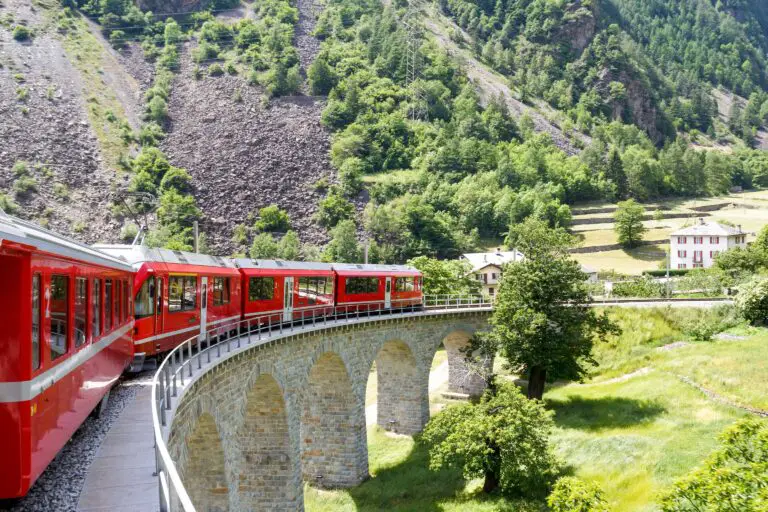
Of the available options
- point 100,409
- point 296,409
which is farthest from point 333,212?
point 100,409

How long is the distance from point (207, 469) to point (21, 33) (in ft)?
423

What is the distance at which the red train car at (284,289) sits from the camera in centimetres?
2558

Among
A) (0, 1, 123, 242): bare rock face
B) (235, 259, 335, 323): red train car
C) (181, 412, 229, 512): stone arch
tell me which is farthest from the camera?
(0, 1, 123, 242): bare rock face

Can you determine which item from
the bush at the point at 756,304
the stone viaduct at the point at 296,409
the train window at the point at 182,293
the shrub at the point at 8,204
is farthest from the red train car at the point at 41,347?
the shrub at the point at 8,204

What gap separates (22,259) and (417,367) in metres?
32.9

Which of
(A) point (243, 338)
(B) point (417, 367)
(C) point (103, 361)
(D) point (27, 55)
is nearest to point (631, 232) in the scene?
(B) point (417, 367)

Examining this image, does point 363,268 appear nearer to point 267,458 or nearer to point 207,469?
point 267,458

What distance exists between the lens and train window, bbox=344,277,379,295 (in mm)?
33188

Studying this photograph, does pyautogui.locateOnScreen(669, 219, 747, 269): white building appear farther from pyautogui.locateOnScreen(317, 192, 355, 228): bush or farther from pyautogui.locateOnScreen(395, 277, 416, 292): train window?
pyautogui.locateOnScreen(395, 277, 416, 292): train window

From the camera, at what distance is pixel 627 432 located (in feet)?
105

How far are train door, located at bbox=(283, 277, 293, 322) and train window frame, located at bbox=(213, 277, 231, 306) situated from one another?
4.00 metres

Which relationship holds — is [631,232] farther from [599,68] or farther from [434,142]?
[599,68]

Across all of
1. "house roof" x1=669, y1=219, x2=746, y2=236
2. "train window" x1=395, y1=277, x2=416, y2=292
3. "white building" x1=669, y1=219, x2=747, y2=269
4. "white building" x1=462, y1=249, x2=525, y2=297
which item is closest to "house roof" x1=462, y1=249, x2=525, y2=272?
"white building" x1=462, y1=249, x2=525, y2=297

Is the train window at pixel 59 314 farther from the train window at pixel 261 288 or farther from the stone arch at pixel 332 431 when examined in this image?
the stone arch at pixel 332 431
